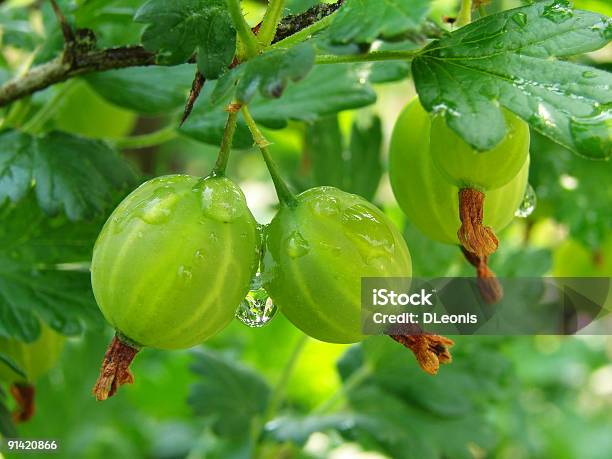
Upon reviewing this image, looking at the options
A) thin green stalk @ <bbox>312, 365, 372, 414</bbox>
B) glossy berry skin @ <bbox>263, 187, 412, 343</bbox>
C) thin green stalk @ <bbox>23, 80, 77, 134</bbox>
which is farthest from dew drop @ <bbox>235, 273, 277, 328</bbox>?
thin green stalk @ <bbox>312, 365, 372, 414</bbox>

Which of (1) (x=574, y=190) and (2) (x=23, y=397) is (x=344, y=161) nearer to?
(1) (x=574, y=190)

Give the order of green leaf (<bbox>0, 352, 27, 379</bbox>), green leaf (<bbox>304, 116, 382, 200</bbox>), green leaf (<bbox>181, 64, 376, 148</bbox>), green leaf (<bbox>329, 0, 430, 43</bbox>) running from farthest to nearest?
1. green leaf (<bbox>304, 116, 382, 200</bbox>)
2. green leaf (<bbox>181, 64, 376, 148</bbox>)
3. green leaf (<bbox>0, 352, 27, 379</bbox>)
4. green leaf (<bbox>329, 0, 430, 43</bbox>)

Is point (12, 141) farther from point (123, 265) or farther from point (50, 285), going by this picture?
point (123, 265)

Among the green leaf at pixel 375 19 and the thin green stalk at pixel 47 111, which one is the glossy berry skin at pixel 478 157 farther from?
the thin green stalk at pixel 47 111

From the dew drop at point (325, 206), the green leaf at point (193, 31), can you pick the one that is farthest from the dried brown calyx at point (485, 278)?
the green leaf at point (193, 31)

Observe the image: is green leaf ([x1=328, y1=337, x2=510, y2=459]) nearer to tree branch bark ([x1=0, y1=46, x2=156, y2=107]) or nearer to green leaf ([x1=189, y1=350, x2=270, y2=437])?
green leaf ([x1=189, y1=350, x2=270, y2=437])

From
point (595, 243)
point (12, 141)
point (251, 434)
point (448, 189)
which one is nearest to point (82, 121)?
point (12, 141)
